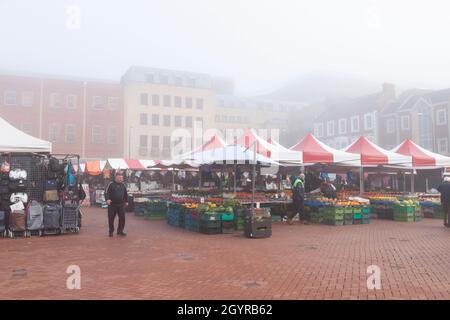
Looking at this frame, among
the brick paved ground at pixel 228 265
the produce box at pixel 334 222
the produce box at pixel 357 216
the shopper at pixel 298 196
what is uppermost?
the shopper at pixel 298 196

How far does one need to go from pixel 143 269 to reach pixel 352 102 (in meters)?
54.6

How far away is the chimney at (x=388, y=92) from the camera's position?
50.2 meters

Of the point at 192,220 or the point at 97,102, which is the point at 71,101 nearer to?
the point at 97,102

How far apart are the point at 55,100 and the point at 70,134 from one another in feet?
13.8

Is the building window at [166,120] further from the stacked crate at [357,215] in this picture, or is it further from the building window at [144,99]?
the stacked crate at [357,215]

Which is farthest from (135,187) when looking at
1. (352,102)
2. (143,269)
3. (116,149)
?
(352,102)

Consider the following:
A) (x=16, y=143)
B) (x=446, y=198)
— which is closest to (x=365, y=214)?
(x=446, y=198)

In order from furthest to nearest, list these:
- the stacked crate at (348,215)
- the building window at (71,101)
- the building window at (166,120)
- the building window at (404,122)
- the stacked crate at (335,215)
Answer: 1. the building window at (166,120)
2. the building window at (71,101)
3. the building window at (404,122)
4. the stacked crate at (348,215)
5. the stacked crate at (335,215)

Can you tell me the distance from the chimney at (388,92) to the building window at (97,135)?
33970 mm

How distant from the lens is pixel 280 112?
7294 cm

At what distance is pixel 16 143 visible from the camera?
10945 mm

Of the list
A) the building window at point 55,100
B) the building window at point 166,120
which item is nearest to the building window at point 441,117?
the building window at point 166,120

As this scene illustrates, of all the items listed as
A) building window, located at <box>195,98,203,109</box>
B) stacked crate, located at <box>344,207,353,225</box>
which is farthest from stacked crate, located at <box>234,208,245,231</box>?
building window, located at <box>195,98,203,109</box>

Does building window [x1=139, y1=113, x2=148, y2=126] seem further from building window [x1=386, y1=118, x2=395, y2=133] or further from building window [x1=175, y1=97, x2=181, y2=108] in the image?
building window [x1=386, y1=118, x2=395, y2=133]
